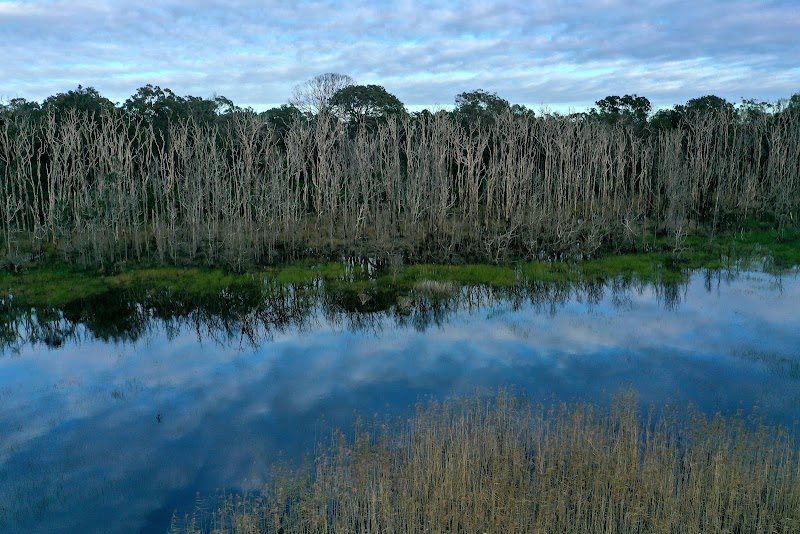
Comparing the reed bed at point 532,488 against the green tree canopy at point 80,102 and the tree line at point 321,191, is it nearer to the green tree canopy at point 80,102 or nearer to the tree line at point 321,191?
the tree line at point 321,191

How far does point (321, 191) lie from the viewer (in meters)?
37.8

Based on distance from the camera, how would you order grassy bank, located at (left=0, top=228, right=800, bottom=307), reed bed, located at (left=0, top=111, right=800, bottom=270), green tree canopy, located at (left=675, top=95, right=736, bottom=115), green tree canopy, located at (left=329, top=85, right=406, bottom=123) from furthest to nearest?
green tree canopy, located at (left=329, top=85, right=406, bottom=123), green tree canopy, located at (left=675, top=95, right=736, bottom=115), reed bed, located at (left=0, top=111, right=800, bottom=270), grassy bank, located at (left=0, top=228, right=800, bottom=307)

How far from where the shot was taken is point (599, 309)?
858 inches

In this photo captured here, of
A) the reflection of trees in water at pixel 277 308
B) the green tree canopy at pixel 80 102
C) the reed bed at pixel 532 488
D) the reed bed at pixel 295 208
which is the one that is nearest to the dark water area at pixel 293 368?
the reflection of trees in water at pixel 277 308

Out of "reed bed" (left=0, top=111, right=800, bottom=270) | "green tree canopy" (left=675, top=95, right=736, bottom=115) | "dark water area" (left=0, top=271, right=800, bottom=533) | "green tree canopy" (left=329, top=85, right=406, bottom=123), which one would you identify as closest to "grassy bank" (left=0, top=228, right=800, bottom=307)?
"dark water area" (left=0, top=271, right=800, bottom=533)

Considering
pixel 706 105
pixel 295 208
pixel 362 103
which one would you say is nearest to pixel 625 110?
pixel 706 105

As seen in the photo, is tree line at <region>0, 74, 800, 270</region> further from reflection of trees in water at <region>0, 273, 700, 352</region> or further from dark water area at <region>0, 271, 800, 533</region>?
dark water area at <region>0, 271, 800, 533</region>

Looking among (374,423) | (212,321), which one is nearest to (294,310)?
(212,321)

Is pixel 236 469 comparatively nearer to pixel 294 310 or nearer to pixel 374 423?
pixel 374 423

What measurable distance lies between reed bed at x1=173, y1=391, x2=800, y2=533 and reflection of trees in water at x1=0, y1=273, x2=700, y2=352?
9.41 m

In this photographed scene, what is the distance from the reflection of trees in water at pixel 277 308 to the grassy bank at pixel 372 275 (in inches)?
18.8

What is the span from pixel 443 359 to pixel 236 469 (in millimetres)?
7134

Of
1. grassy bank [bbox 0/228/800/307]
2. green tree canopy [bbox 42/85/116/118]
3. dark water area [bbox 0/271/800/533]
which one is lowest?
dark water area [bbox 0/271/800/533]

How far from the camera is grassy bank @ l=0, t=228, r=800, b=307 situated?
81.8 ft
